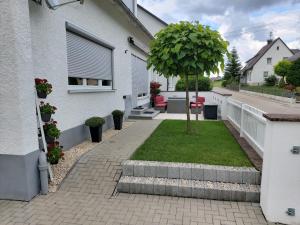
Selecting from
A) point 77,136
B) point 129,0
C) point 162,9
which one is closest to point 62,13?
point 77,136

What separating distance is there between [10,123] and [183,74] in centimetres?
454

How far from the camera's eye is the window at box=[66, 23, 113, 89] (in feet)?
20.4

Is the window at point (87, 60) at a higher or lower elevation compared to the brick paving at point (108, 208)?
higher

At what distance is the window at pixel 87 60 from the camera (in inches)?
245

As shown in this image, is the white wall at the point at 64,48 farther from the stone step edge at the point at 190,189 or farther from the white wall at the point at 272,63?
the white wall at the point at 272,63

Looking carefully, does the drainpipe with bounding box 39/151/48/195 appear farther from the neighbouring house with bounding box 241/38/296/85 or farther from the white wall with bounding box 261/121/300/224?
the neighbouring house with bounding box 241/38/296/85

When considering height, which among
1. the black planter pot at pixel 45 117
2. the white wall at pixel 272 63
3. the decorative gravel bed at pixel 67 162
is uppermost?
the white wall at pixel 272 63

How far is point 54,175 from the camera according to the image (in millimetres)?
4691

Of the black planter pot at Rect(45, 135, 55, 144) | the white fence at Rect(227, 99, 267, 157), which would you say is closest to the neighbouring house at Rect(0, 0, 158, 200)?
the black planter pot at Rect(45, 135, 55, 144)

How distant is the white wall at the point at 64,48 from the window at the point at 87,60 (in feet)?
0.83

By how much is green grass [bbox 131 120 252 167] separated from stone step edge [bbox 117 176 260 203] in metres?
0.57

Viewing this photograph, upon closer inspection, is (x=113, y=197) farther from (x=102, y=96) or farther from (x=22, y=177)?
(x=102, y=96)

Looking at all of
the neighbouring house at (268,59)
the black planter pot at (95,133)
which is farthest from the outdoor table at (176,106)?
the neighbouring house at (268,59)

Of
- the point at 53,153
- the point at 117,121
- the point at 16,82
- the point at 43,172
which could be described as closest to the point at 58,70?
the point at 16,82
